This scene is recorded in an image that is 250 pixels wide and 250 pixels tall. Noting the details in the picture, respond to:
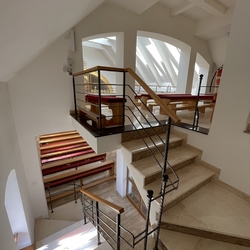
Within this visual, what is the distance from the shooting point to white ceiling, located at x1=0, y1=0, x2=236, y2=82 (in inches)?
29.1

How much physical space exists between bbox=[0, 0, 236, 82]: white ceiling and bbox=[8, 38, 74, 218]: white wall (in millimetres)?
359

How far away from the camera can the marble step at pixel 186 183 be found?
5.11 ft

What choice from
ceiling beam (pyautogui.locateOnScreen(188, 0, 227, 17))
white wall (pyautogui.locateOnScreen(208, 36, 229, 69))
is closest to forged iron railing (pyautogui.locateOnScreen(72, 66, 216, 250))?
ceiling beam (pyautogui.locateOnScreen(188, 0, 227, 17))

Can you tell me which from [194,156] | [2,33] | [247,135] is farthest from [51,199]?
[247,135]

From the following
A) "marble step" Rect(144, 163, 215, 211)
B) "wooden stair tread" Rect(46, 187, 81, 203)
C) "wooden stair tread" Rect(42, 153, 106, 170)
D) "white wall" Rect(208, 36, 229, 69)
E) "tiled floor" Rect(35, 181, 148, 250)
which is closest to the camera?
"marble step" Rect(144, 163, 215, 211)

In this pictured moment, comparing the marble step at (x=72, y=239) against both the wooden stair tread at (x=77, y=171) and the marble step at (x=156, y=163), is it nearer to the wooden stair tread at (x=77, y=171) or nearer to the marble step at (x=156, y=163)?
the marble step at (x=156, y=163)

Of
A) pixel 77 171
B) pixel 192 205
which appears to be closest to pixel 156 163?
pixel 192 205

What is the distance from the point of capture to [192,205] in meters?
1.61

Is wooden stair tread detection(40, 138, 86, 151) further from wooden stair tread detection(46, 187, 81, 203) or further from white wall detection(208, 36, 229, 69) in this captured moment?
white wall detection(208, 36, 229, 69)

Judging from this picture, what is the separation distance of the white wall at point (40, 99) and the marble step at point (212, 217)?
245 centimetres

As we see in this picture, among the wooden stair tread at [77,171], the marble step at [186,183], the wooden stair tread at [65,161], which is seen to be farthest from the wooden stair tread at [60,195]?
the marble step at [186,183]

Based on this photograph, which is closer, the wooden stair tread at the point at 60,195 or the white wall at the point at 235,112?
the white wall at the point at 235,112

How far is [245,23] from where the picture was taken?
5.08ft

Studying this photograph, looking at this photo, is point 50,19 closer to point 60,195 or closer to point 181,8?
point 181,8
